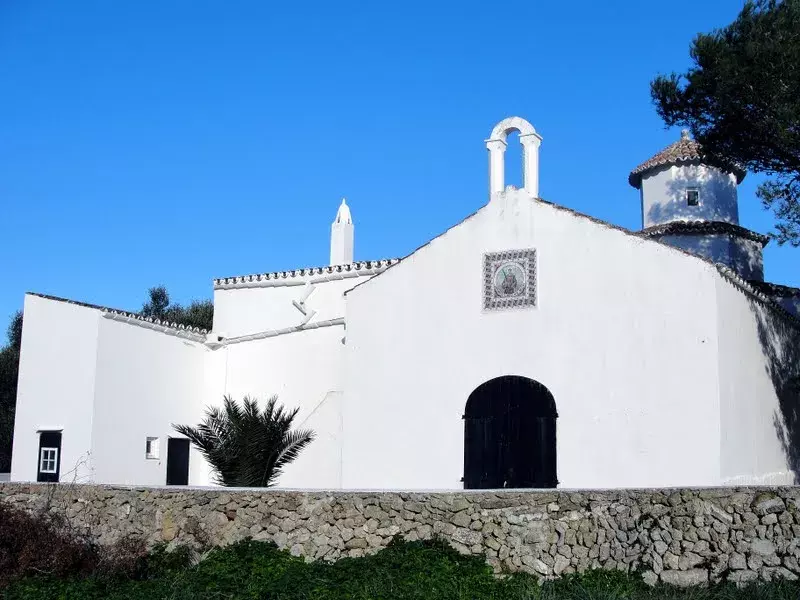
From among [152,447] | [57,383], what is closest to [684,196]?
[152,447]

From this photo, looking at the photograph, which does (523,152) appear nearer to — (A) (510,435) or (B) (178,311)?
(A) (510,435)

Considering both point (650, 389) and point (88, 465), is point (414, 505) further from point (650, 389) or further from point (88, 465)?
point (88, 465)

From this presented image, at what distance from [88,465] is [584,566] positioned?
14.1 meters

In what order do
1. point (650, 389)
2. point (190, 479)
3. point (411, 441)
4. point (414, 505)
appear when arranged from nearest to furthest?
point (414, 505), point (650, 389), point (411, 441), point (190, 479)

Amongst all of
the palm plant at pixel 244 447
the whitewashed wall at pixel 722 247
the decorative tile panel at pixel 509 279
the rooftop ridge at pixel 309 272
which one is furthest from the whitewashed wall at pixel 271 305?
the whitewashed wall at pixel 722 247

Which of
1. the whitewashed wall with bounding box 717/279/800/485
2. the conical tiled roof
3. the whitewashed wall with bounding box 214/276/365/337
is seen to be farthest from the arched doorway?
the conical tiled roof

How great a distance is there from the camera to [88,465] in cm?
2220

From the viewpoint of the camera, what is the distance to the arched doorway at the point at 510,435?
19.4 meters

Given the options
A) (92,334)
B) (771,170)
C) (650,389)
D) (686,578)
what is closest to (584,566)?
(686,578)

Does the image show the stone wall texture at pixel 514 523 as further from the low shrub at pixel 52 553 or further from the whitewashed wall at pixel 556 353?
the whitewashed wall at pixel 556 353

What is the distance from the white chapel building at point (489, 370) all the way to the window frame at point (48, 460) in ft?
0.14

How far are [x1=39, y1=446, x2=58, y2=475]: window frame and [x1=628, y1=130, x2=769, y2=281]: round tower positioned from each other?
53.8ft

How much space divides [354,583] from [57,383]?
14433 millimetres

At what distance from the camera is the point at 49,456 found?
23.0 m
